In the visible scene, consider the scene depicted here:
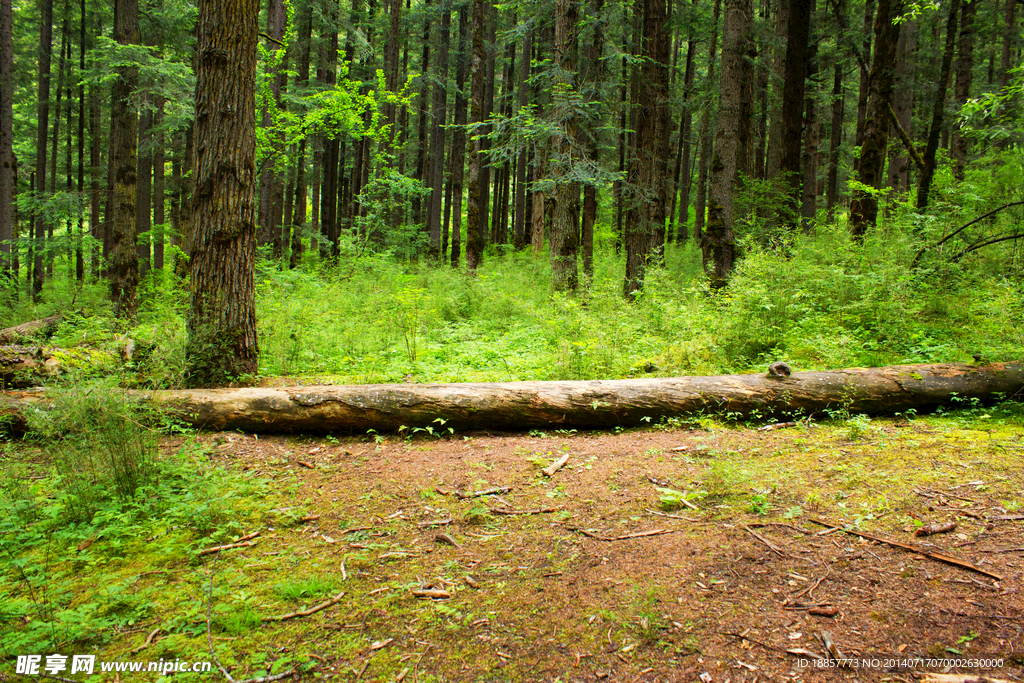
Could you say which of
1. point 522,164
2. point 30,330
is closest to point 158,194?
point 30,330

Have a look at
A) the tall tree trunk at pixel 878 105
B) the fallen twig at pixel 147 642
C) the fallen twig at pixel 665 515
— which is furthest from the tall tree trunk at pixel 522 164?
the fallen twig at pixel 147 642

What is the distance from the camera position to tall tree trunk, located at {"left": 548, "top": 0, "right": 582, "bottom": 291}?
11859mm

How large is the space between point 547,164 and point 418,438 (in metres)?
9.50

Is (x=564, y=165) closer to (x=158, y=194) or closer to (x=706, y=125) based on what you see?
(x=158, y=194)

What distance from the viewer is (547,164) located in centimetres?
1299

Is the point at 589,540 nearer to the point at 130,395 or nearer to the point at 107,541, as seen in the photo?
the point at 107,541

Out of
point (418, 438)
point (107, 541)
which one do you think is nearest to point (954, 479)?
point (418, 438)

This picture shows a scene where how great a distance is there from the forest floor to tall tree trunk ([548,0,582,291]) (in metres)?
7.79

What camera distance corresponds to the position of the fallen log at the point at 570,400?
5.46 meters

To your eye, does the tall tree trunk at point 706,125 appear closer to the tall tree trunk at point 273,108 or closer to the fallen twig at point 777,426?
the tall tree trunk at point 273,108

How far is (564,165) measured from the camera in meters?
11.9

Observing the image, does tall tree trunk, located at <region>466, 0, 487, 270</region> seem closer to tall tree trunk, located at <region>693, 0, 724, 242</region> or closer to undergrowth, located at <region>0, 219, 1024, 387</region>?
undergrowth, located at <region>0, 219, 1024, 387</region>

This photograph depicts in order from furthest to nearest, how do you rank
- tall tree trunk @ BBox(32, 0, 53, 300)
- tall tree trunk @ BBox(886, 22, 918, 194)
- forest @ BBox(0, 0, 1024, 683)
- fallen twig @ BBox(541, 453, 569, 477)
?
tall tree trunk @ BBox(32, 0, 53, 300) → tall tree trunk @ BBox(886, 22, 918, 194) → fallen twig @ BBox(541, 453, 569, 477) → forest @ BBox(0, 0, 1024, 683)

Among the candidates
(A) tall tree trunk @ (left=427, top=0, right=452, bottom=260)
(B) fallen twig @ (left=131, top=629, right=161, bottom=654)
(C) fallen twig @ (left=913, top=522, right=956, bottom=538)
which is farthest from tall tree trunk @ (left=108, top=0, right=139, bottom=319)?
(C) fallen twig @ (left=913, top=522, right=956, bottom=538)
